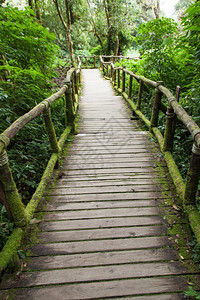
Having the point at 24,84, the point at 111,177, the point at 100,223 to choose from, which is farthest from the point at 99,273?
the point at 24,84

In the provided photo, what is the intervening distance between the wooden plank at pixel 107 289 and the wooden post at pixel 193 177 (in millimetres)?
734

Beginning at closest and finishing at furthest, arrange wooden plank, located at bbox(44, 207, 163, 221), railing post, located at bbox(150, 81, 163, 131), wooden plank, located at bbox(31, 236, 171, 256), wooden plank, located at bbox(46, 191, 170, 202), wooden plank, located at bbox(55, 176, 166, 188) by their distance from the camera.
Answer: wooden plank, located at bbox(31, 236, 171, 256) → wooden plank, located at bbox(44, 207, 163, 221) → wooden plank, located at bbox(46, 191, 170, 202) → wooden plank, located at bbox(55, 176, 166, 188) → railing post, located at bbox(150, 81, 163, 131)

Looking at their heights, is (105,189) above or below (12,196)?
below

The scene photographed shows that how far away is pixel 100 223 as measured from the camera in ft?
7.14

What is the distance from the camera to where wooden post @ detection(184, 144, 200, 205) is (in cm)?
184

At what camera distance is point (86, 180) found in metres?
2.89

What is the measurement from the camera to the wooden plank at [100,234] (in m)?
2.01

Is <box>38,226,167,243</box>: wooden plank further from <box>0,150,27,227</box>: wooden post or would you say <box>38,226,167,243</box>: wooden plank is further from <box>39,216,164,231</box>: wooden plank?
<box>0,150,27,227</box>: wooden post

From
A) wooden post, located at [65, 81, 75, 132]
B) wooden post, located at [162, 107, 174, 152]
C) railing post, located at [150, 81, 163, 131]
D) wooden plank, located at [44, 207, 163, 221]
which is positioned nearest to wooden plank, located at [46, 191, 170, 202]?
wooden plank, located at [44, 207, 163, 221]

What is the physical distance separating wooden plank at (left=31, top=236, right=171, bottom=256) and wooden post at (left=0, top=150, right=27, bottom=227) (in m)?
0.32

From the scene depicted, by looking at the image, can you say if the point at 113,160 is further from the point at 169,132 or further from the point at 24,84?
the point at 24,84

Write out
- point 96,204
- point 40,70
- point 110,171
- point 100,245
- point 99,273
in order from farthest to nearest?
1. point 40,70
2. point 110,171
3. point 96,204
4. point 100,245
5. point 99,273

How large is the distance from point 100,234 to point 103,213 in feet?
0.96

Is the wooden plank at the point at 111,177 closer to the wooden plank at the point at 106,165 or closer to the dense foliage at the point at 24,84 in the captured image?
the wooden plank at the point at 106,165
